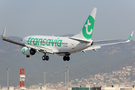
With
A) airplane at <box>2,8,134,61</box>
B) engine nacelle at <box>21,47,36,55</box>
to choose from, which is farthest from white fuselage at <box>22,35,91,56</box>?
engine nacelle at <box>21,47,36,55</box>

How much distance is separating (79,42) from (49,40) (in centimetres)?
1181

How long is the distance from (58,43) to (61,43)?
120 cm

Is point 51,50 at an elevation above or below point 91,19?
below

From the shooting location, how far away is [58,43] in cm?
10444

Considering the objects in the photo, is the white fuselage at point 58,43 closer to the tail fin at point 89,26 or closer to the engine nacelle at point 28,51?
the tail fin at point 89,26

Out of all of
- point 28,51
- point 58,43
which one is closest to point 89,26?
point 58,43

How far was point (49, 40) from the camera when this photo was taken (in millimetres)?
106812

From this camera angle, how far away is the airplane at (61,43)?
97625 mm

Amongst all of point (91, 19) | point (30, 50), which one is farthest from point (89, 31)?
point (30, 50)

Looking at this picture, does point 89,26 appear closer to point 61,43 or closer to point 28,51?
point 61,43

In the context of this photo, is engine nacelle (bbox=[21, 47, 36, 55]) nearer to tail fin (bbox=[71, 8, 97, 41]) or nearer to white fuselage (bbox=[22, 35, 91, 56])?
white fuselage (bbox=[22, 35, 91, 56])

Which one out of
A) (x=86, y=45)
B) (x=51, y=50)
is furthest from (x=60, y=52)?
(x=86, y=45)

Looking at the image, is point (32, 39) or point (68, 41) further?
point (32, 39)

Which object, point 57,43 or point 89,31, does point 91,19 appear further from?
point 57,43
